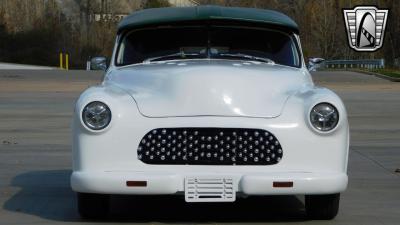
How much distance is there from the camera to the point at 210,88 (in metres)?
6.79

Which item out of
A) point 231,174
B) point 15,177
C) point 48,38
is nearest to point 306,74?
point 231,174

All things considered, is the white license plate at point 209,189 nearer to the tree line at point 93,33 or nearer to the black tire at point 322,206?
the black tire at point 322,206

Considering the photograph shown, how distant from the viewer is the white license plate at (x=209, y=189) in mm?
6348

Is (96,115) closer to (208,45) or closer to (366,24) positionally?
(208,45)

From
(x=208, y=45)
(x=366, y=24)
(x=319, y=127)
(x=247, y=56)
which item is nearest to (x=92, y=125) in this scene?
(x=319, y=127)

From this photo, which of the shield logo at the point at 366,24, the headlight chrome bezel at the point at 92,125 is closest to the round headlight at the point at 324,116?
the headlight chrome bezel at the point at 92,125

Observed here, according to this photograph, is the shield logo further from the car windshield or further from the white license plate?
the white license plate

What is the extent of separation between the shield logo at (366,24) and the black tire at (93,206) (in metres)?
36.2

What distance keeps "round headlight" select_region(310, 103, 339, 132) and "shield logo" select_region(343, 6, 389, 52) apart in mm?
36077

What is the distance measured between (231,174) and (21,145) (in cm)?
696

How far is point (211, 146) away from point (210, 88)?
1.81 ft

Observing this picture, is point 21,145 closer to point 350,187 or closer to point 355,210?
point 350,187

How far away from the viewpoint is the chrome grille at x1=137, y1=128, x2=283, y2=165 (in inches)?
253

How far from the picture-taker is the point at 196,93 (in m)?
6.73
